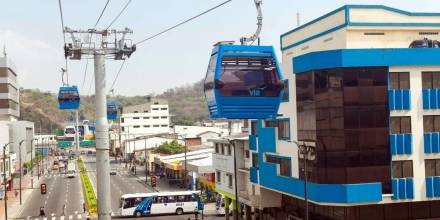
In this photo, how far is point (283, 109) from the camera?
4425 centimetres

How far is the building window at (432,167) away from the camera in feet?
129

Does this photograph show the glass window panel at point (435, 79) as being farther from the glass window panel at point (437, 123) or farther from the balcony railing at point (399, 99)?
the glass window panel at point (437, 123)

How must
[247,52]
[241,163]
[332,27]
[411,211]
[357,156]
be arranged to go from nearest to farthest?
[247,52] < [357,156] < [411,211] < [332,27] < [241,163]

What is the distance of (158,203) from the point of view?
210 ft

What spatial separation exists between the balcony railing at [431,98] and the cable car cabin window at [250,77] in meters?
21.5

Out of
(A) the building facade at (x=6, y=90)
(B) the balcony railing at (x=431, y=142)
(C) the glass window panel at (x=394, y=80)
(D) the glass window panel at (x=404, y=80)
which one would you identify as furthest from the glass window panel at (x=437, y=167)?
(A) the building facade at (x=6, y=90)

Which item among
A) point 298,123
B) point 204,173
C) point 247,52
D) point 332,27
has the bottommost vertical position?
point 204,173

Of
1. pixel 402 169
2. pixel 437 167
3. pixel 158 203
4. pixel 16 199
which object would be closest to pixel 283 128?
pixel 402 169

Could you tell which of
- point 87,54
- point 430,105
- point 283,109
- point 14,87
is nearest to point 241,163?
point 283,109

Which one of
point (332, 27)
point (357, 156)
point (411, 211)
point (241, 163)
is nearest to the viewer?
point (357, 156)

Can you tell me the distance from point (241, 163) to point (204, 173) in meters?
21.9

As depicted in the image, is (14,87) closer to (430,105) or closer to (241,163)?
(241,163)

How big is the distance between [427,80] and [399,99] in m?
2.44

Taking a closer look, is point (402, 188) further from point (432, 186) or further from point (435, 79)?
point (435, 79)
